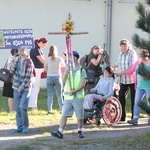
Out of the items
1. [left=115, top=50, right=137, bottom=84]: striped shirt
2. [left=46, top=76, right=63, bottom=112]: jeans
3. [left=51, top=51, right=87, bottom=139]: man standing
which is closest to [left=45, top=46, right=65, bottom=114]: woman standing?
[left=46, top=76, right=63, bottom=112]: jeans

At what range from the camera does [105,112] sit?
10.7 meters

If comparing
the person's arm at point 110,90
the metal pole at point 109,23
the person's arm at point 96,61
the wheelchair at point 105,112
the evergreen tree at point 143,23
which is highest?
the metal pole at point 109,23

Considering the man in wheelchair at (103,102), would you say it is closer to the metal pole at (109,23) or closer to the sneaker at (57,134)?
the sneaker at (57,134)

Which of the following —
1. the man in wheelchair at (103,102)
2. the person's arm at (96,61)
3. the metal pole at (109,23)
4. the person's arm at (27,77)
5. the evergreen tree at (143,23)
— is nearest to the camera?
the evergreen tree at (143,23)

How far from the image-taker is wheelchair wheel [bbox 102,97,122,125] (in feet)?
35.2

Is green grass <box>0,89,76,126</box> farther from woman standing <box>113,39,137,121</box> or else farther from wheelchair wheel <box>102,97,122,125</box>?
woman standing <box>113,39,137,121</box>

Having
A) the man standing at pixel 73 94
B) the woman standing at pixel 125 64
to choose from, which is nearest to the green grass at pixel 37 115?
the woman standing at pixel 125 64

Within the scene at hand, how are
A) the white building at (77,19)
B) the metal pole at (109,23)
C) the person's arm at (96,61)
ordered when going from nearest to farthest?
1. the person's arm at (96,61)
2. the white building at (77,19)
3. the metal pole at (109,23)

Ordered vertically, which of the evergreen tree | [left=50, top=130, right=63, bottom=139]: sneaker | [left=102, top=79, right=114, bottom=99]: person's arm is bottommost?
[left=50, top=130, right=63, bottom=139]: sneaker

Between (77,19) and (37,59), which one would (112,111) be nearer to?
(37,59)

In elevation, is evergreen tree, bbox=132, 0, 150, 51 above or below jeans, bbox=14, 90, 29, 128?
above

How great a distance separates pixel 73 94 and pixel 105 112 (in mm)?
1510

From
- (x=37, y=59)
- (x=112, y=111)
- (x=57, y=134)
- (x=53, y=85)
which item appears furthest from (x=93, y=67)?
(x=57, y=134)

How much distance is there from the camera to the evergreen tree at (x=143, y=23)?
7770mm
